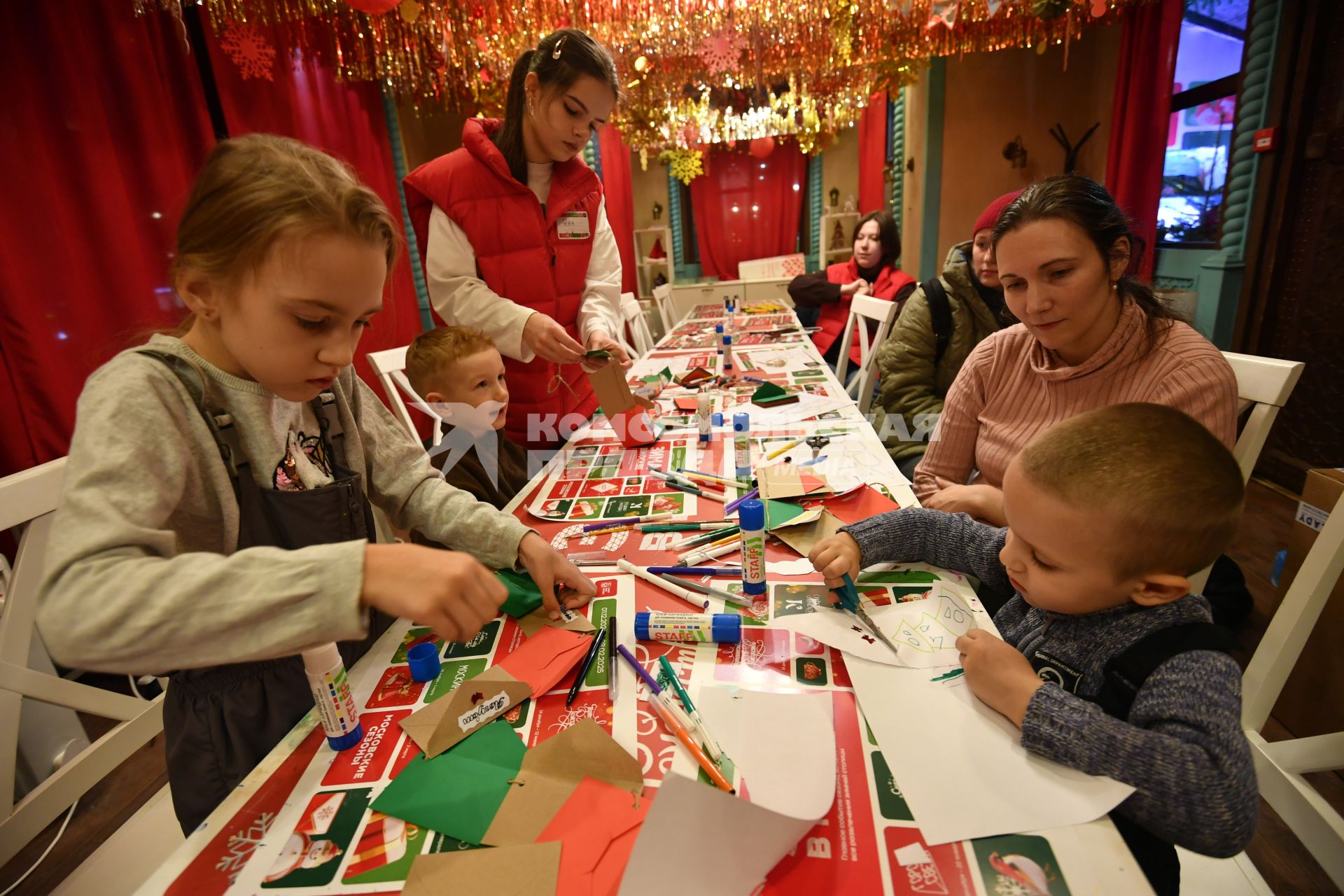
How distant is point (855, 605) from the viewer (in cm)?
82

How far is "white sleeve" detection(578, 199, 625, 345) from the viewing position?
6.02ft

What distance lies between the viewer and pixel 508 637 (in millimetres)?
823

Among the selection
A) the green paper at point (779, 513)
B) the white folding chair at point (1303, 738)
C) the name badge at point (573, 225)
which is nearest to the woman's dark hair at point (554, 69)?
the name badge at point (573, 225)

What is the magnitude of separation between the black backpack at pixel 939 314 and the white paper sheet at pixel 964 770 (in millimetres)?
1654

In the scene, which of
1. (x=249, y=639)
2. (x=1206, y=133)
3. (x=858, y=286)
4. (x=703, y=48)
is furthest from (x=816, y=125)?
(x=249, y=639)

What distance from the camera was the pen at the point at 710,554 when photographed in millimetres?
980

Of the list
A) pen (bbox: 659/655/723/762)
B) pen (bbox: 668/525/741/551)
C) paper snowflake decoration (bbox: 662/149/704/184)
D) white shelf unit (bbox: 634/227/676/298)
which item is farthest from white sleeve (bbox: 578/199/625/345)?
white shelf unit (bbox: 634/227/676/298)

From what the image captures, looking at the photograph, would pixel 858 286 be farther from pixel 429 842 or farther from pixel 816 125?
pixel 429 842

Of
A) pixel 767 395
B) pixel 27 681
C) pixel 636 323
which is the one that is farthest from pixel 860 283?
pixel 27 681

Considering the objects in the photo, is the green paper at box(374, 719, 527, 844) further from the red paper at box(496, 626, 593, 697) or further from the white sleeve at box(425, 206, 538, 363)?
the white sleeve at box(425, 206, 538, 363)

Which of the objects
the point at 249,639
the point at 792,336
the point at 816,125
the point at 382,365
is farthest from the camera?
the point at 816,125

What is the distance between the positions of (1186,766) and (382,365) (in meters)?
1.98

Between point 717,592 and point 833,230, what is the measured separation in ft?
20.3

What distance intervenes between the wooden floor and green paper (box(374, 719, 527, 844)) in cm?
139
